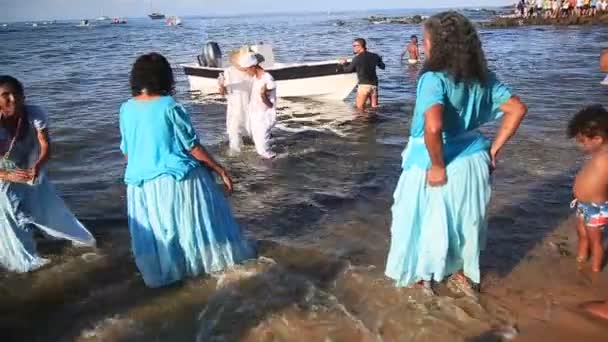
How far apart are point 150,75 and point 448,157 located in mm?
2009

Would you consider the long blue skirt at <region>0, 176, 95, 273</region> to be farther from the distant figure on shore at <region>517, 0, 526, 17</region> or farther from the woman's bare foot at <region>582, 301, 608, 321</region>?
the distant figure on shore at <region>517, 0, 526, 17</region>

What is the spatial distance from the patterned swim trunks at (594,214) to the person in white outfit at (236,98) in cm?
525

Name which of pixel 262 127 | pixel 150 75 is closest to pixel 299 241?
pixel 150 75

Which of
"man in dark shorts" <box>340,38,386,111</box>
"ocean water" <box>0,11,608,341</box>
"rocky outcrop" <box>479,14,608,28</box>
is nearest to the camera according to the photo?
"ocean water" <box>0,11,608,341</box>

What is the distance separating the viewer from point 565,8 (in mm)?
37844

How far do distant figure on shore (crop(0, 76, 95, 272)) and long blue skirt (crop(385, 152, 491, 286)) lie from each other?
2.80 meters

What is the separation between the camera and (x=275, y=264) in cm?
440

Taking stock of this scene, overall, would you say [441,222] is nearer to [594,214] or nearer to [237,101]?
[594,214]

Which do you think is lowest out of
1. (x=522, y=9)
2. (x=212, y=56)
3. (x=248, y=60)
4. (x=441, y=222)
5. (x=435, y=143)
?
(x=441, y=222)

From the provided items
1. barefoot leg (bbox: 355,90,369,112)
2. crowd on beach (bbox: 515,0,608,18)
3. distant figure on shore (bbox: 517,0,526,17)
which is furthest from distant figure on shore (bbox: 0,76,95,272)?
distant figure on shore (bbox: 517,0,526,17)

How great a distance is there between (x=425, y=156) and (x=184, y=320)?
2038 millimetres

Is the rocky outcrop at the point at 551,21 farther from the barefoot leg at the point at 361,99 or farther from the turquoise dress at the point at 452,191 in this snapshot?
the turquoise dress at the point at 452,191

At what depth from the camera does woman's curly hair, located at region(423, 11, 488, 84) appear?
116 inches

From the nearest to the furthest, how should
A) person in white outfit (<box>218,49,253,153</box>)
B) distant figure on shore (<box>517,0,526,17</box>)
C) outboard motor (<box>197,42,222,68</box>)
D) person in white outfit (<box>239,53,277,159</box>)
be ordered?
1. person in white outfit (<box>239,53,277,159</box>)
2. person in white outfit (<box>218,49,253,153</box>)
3. outboard motor (<box>197,42,222,68</box>)
4. distant figure on shore (<box>517,0,526,17</box>)
